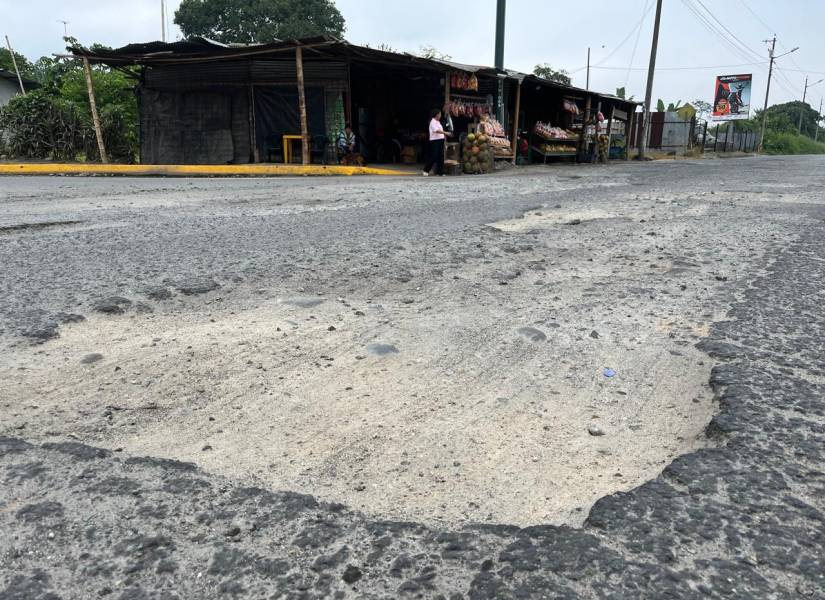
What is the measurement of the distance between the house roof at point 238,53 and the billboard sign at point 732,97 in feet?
113

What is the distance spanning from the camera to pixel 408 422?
192 cm

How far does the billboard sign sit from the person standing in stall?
37441 mm

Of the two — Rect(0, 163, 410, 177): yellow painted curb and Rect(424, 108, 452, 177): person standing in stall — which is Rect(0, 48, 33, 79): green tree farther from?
Rect(424, 108, 452, 177): person standing in stall

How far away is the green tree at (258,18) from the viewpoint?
42.4 meters

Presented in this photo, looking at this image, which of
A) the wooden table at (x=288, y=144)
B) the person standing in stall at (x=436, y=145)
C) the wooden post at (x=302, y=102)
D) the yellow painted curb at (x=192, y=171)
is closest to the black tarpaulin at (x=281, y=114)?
the wooden table at (x=288, y=144)

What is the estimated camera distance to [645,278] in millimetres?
3574

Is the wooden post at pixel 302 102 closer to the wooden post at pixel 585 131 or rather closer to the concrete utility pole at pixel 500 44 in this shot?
the concrete utility pole at pixel 500 44

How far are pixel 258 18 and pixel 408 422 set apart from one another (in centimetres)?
4811

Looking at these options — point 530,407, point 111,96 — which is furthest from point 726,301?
point 111,96

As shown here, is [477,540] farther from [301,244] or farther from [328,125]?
[328,125]

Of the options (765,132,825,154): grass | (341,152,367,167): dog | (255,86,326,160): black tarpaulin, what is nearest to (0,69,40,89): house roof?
(255,86,326,160): black tarpaulin

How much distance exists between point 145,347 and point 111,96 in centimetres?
2319

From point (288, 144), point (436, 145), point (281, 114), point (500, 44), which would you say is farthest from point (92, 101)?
point (500, 44)

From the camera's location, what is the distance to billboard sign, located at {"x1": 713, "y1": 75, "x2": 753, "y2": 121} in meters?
42.2
